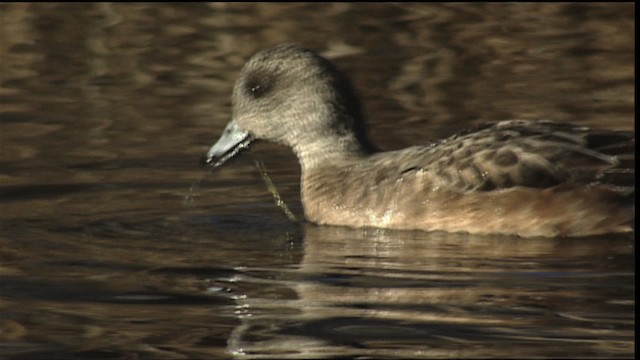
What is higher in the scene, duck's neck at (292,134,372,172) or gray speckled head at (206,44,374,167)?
gray speckled head at (206,44,374,167)

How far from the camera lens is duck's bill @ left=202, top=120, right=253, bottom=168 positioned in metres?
9.30

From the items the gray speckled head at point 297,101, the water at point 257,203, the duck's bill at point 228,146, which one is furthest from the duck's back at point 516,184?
the duck's bill at point 228,146

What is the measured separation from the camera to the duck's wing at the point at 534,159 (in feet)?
27.0

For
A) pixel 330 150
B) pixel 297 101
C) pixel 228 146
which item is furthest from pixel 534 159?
pixel 228 146

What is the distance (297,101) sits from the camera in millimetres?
9320

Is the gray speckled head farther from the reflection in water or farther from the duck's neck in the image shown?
the reflection in water

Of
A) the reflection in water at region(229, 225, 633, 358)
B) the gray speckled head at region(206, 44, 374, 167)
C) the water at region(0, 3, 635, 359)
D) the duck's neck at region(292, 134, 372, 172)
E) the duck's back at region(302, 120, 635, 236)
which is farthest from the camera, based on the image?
the gray speckled head at region(206, 44, 374, 167)

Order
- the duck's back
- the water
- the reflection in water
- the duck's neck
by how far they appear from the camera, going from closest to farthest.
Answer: the reflection in water → the water → the duck's back → the duck's neck

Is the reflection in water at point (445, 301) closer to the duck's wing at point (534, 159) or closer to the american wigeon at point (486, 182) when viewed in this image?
the american wigeon at point (486, 182)

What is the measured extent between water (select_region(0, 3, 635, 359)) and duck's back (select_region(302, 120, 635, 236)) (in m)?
0.12

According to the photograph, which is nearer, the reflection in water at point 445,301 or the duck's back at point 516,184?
the reflection in water at point 445,301

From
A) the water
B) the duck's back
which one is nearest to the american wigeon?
the duck's back

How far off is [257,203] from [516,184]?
1479 mm

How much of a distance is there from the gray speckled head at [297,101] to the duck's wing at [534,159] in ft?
2.90
